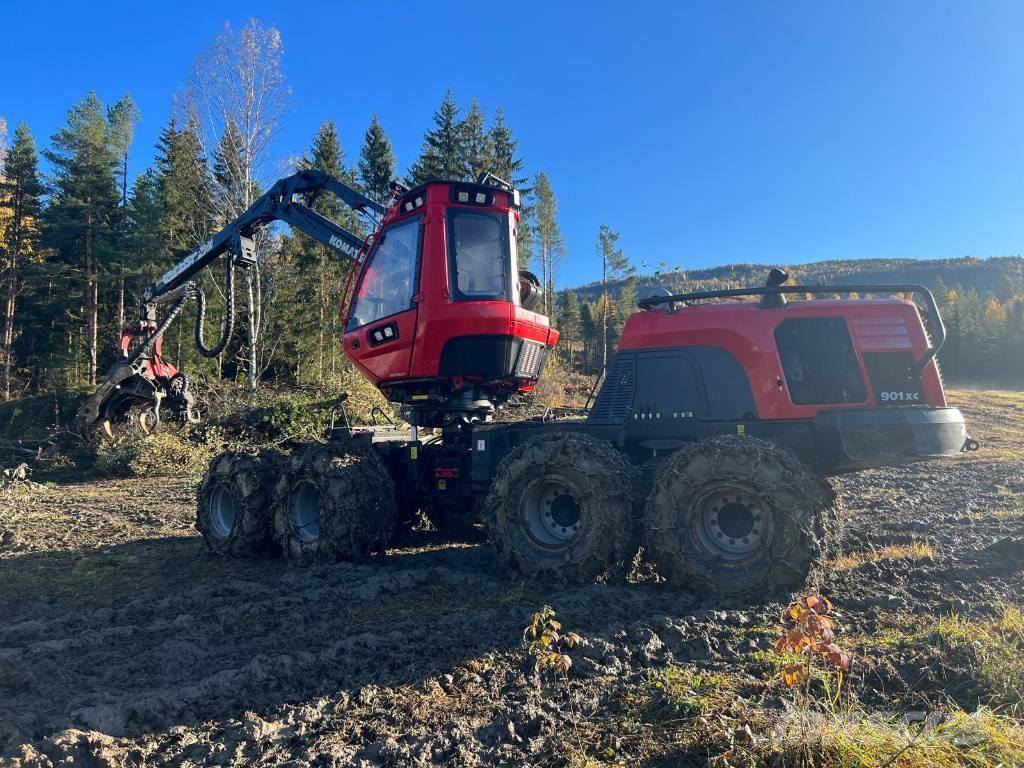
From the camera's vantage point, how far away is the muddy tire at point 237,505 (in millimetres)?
6742

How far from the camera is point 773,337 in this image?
4938mm

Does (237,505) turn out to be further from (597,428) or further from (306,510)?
(597,428)

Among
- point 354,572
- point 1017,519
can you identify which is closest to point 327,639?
point 354,572

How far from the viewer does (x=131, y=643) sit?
4105 millimetres

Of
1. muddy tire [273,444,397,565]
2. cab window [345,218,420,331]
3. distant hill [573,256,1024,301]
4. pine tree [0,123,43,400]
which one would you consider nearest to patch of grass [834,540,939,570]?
muddy tire [273,444,397,565]

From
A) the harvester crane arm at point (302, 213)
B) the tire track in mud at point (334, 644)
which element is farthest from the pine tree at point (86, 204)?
the tire track in mud at point (334, 644)

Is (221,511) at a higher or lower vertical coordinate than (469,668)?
higher

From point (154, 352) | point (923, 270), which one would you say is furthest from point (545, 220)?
point (923, 270)

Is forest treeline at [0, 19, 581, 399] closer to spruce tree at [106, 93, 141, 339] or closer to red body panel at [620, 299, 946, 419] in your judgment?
spruce tree at [106, 93, 141, 339]

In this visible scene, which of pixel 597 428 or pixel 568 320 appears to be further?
pixel 568 320

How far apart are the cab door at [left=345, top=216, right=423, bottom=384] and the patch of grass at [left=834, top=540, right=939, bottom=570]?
432 centimetres

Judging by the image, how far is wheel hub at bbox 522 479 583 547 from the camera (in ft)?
17.0

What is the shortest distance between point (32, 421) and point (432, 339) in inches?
780

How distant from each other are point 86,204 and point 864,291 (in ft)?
95.5
